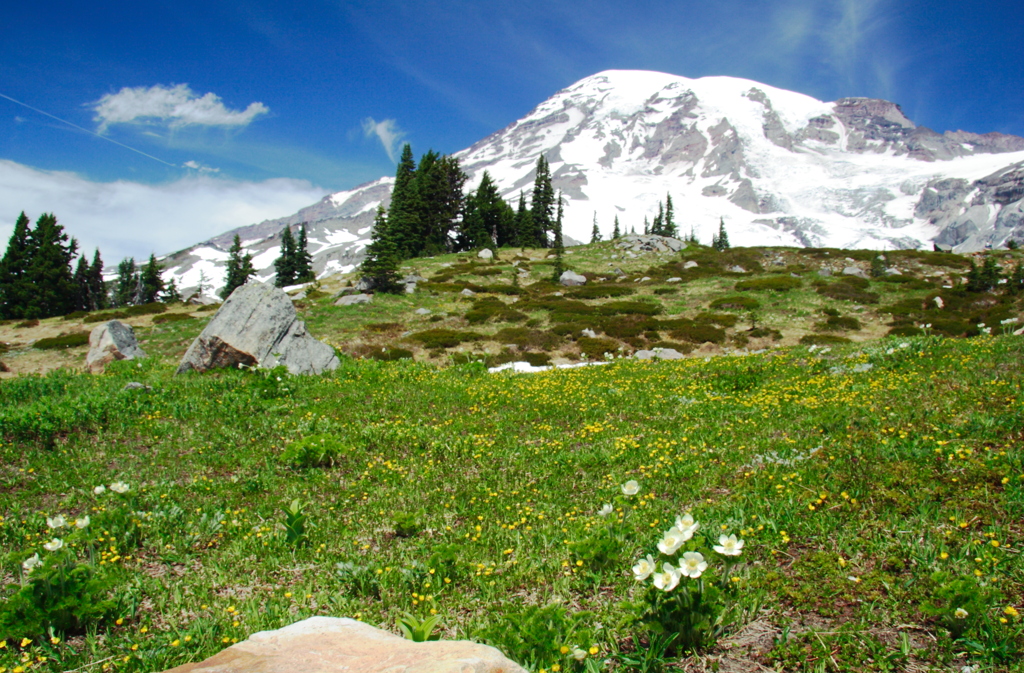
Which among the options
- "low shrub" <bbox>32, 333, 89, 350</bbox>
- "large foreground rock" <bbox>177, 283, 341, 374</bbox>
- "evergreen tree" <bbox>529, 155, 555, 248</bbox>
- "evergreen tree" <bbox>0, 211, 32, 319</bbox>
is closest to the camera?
"large foreground rock" <bbox>177, 283, 341, 374</bbox>

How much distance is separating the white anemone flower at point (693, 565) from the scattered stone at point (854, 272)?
176 ft

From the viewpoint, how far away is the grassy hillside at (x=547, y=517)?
3748mm

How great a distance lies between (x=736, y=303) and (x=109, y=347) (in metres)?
38.2

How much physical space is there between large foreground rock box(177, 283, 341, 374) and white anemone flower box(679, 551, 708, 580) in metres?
15.3

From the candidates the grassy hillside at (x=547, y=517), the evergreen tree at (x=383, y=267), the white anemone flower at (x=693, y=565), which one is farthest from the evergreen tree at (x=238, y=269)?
the white anemone flower at (x=693, y=565)

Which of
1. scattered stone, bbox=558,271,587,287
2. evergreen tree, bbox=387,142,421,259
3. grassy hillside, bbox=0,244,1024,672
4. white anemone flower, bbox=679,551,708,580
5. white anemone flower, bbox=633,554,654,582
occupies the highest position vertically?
evergreen tree, bbox=387,142,421,259

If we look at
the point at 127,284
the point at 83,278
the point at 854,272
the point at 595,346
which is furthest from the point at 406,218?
the point at 127,284

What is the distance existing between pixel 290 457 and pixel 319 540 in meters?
2.70

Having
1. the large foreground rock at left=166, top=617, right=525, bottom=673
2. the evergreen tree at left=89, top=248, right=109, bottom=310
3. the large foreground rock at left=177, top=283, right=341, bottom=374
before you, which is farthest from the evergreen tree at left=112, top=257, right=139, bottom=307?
the large foreground rock at left=166, top=617, right=525, bottom=673

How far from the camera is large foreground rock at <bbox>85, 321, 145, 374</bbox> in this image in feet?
73.4

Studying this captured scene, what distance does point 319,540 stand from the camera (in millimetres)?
5996

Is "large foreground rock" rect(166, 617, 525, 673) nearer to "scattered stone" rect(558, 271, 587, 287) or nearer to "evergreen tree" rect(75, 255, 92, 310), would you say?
"scattered stone" rect(558, 271, 587, 287)

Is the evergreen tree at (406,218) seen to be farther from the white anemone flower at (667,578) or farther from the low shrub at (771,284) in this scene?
the white anemone flower at (667,578)

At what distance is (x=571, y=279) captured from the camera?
4962 centimetres
